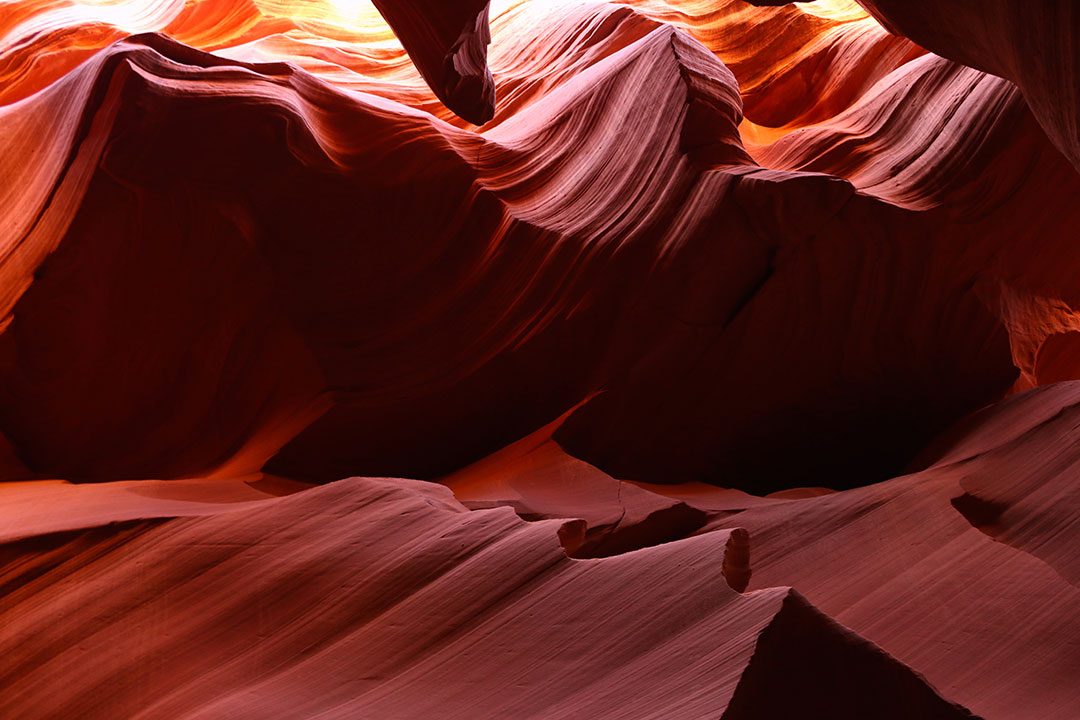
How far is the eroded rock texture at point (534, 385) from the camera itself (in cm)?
254

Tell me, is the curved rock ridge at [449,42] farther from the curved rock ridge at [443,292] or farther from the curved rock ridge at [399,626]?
the curved rock ridge at [399,626]

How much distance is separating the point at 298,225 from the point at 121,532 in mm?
1686

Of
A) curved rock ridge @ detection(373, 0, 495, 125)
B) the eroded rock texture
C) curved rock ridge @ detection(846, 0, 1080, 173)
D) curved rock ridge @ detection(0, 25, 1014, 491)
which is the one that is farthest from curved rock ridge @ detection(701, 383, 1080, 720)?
curved rock ridge @ detection(373, 0, 495, 125)

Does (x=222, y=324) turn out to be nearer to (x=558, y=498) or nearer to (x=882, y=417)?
(x=558, y=498)

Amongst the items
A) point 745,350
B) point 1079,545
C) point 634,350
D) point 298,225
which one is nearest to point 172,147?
point 298,225

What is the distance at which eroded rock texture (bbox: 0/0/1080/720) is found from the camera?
8.32 ft

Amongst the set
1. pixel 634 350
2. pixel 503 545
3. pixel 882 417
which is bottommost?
pixel 882 417

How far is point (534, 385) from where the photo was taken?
4480mm

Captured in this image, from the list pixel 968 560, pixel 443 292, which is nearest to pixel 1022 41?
pixel 968 560

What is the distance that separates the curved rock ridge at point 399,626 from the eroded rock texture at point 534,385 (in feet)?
0.04

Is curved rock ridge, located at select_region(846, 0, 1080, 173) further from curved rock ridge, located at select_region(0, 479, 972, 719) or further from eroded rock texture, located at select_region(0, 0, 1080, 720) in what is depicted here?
curved rock ridge, located at select_region(0, 479, 972, 719)

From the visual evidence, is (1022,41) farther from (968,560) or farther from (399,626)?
(399,626)

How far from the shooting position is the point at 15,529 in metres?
3.12

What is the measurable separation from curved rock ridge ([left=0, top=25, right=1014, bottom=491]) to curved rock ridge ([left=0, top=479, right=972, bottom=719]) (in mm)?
1186
